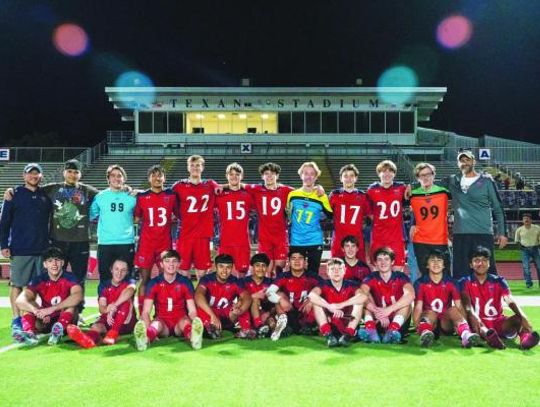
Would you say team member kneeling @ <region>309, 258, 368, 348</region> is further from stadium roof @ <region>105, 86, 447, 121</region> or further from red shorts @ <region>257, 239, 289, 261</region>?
stadium roof @ <region>105, 86, 447, 121</region>

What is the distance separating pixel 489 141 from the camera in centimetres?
3117

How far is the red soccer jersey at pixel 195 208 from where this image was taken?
257 inches

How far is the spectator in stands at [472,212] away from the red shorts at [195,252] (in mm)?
3118

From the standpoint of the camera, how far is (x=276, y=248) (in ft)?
21.9

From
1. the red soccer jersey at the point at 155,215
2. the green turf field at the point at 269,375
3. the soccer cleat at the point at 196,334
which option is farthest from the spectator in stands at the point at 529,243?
the soccer cleat at the point at 196,334

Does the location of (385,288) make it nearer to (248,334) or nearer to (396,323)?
(396,323)

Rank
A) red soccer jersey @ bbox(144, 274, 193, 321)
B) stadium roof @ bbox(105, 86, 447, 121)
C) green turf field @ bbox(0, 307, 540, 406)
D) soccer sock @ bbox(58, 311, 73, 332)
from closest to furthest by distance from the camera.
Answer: green turf field @ bbox(0, 307, 540, 406) < soccer sock @ bbox(58, 311, 73, 332) < red soccer jersey @ bbox(144, 274, 193, 321) < stadium roof @ bbox(105, 86, 447, 121)

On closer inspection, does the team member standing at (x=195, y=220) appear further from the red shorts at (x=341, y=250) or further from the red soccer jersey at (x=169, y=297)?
the red shorts at (x=341, y=250)

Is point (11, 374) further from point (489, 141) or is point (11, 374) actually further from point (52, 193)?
point (489, 141)

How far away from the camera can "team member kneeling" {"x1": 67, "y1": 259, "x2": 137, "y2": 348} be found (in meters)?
5.25

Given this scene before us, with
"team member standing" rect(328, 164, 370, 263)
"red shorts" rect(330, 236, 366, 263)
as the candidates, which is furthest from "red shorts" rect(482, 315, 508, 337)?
"team member standing" rect(328, 164, 370, 263)

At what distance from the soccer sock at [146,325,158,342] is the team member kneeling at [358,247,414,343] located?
214 centimetres

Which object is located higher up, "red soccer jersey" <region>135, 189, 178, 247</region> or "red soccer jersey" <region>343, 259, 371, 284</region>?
"red soccer jersey" <region>135, 189, 178, 247</region>

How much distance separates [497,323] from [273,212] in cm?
291
